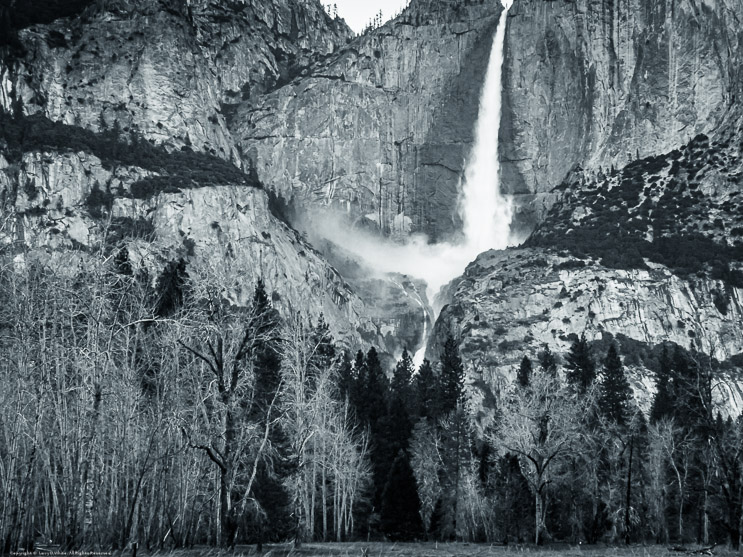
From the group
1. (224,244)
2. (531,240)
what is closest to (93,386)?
(224,244)

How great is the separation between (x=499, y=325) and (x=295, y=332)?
338ft

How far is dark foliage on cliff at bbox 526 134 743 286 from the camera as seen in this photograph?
483ft

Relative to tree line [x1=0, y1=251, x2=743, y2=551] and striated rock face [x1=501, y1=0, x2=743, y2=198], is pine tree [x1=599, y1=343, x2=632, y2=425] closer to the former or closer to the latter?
tree line [x1=0, y1=251, x2=743, y2=551]

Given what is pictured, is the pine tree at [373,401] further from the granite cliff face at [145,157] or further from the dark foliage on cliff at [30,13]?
the dark foliage on cliff at [30,13]

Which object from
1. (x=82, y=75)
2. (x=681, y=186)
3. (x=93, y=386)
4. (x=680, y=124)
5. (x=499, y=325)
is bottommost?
(x=93, y=386)

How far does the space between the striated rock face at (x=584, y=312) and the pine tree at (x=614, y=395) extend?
4091cm

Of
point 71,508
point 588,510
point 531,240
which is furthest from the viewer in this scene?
point 531,240

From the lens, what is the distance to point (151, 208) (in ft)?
500

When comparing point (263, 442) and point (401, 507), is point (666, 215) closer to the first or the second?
point (401, 507)

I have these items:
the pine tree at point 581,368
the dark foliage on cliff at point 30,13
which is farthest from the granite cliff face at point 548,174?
the pine tree at point 581,368

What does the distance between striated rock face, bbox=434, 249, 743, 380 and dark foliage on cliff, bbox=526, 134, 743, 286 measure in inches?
146

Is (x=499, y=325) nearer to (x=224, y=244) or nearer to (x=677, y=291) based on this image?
(x=677, y=291)

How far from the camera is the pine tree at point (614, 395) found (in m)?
79.4

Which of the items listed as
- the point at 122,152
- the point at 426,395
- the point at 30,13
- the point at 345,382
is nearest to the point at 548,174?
the point at 122,152
